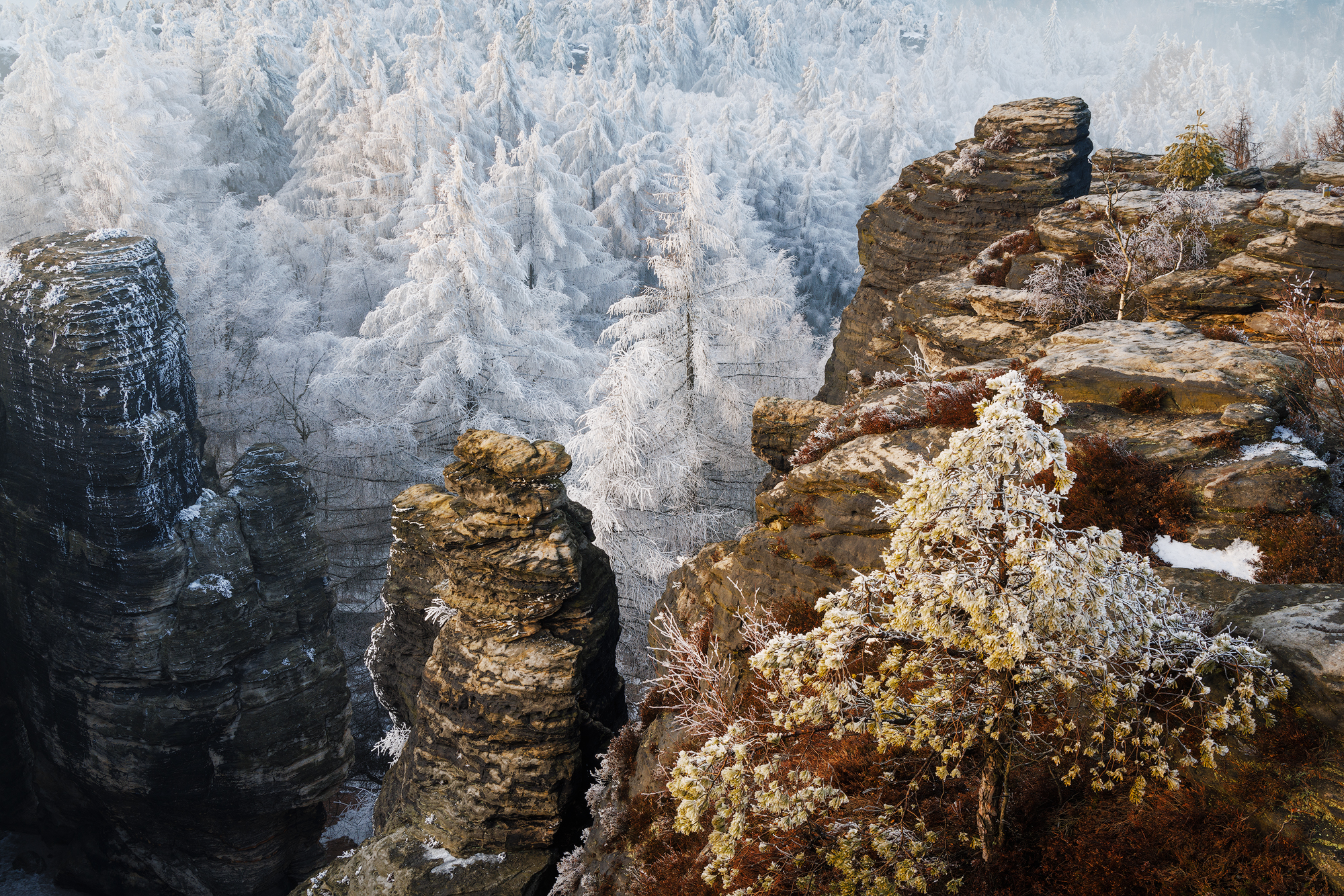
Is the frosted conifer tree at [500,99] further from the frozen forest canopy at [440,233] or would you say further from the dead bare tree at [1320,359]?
the dead bare tree at [1320,359]

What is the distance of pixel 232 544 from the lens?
15789 millimetres

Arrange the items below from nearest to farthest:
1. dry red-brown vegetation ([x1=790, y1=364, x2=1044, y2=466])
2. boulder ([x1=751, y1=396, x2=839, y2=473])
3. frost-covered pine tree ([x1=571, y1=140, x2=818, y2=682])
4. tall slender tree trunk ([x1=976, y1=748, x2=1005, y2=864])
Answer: tall slender tree trunk ([x1=976, y1=748, x2=1005, y2=864])
dry red-brown vegetation ([x1=790, y1=364, x2=1044, y2=466])
boulder ([x1=751, y1=396, x2=839, y2=473])
frost-covered pine tree ([x1=571, y1=140, x2=818, y2=682])

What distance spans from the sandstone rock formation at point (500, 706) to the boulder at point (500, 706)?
0.02m

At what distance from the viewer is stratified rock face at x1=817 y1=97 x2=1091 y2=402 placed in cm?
1459

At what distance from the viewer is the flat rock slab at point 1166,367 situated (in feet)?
22.6

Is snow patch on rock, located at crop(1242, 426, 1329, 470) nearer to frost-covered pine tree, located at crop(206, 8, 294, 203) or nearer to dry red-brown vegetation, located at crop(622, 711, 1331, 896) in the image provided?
dry red-brown vegetation, located at crop(622, 711, 1331, 896)

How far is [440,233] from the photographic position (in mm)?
18641

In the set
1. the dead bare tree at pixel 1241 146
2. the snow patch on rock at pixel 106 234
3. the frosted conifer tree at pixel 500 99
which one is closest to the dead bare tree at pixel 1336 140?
the dead bare tree at pixel 1241 146

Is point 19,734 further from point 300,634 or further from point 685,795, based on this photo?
point 685,795

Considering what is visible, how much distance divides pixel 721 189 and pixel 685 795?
35.0 meters

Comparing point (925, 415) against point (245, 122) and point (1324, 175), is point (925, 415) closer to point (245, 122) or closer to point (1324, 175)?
point (1324, 175)

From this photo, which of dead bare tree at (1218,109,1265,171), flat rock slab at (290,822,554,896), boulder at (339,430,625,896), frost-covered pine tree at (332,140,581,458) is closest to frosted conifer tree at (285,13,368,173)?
frost-covered pine tree at (332,140,581,458)

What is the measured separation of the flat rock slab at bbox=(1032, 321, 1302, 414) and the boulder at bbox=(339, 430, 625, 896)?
6.73 metres

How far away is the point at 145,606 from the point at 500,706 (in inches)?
407
